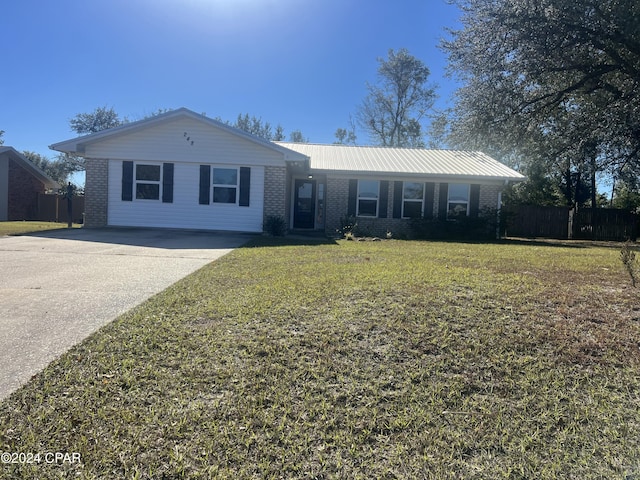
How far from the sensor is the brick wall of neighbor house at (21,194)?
23.8m

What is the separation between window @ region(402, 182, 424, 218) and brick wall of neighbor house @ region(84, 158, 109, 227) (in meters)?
10.9

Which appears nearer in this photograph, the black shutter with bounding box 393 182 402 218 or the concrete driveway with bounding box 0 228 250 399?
the concrete driveway with bounding box 0 228 250 399

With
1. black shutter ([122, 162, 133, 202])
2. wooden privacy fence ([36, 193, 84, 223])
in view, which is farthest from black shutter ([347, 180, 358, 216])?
wooden privacy fence ([36, 193, 84, 223])

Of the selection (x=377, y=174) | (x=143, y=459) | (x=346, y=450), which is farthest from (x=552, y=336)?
(x=377, y=174)

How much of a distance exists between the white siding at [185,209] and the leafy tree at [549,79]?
7.06 metres

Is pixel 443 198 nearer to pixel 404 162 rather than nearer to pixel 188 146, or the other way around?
pixel 404 162

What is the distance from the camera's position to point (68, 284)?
5.50m

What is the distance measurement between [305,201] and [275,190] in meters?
2.82

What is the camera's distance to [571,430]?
8.51 feet

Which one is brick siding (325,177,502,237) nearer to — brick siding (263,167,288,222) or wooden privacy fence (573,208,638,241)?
brick siding (263,167,288,222)

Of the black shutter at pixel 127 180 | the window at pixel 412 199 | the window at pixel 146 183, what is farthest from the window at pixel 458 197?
the black shutter at pixel 127 180

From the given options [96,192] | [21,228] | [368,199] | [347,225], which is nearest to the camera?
[96,192]

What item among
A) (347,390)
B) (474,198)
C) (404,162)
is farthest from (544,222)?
(347,390)

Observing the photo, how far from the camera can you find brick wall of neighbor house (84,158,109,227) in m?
14.4
